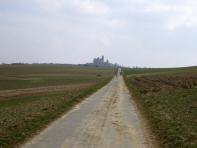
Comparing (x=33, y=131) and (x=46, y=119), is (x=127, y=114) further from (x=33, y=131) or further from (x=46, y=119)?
(x=33, y=131)

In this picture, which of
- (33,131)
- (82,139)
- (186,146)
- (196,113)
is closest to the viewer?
(186,146)

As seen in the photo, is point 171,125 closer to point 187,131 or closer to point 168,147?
point 187,131

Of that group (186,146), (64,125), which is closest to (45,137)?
(64,125)

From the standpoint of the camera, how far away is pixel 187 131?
14.9 metres

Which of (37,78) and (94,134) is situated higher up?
(94,134)

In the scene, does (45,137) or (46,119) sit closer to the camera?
(45,137)

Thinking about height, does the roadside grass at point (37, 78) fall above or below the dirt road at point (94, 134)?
below

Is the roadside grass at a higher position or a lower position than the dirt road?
lower

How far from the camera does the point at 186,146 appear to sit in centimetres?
1200

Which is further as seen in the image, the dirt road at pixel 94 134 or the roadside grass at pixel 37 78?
the roadside grass at pixel 37 78

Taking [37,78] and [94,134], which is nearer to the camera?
[94,134]

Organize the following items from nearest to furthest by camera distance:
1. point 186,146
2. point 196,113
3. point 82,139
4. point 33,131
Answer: point 186,146, point 82,139, point 33,131, point 196,113

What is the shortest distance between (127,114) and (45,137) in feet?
29.1

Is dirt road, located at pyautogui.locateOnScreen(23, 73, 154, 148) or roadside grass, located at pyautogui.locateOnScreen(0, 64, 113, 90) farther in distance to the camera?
roadside grass, located at pyautogui.locateOnScreen(0, 64, 113, 90)
